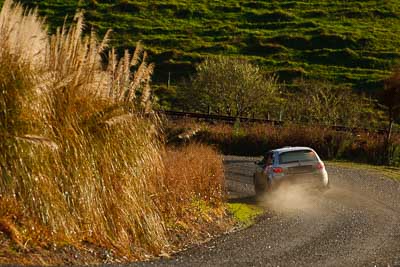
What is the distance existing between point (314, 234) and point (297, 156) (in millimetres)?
7744

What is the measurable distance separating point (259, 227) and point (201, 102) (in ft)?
113

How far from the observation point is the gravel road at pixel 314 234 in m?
13.7

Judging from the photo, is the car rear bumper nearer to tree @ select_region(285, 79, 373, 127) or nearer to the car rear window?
the car rear window

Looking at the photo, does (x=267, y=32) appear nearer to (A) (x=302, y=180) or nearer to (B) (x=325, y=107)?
(B) (x=325, y=107)

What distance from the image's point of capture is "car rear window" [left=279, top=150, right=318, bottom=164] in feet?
79.7

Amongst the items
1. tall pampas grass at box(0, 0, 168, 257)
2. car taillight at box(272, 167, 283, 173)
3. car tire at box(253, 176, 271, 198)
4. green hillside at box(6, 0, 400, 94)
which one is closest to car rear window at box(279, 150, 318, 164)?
car taillight at box(272, 167, 283, 173)

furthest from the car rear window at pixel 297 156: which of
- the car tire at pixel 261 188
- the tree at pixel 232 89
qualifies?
the tree at pixel 232 89

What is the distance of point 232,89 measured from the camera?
165 ft

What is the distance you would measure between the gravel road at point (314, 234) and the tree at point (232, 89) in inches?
890

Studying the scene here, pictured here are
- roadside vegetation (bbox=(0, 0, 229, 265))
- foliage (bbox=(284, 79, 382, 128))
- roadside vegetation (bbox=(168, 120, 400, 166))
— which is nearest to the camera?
roadside vegetation (bbox=(0, 0, 229, 265))

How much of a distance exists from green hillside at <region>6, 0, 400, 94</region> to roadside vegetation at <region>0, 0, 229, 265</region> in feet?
149

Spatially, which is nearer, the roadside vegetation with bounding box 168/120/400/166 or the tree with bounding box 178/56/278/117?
the roadside vegetation with bounding box 168/120/400/166

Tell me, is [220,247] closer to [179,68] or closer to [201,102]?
[201,102]

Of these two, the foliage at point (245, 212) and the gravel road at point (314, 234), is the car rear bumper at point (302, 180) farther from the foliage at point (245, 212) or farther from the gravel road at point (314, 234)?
the foliage at point (245, 212)
